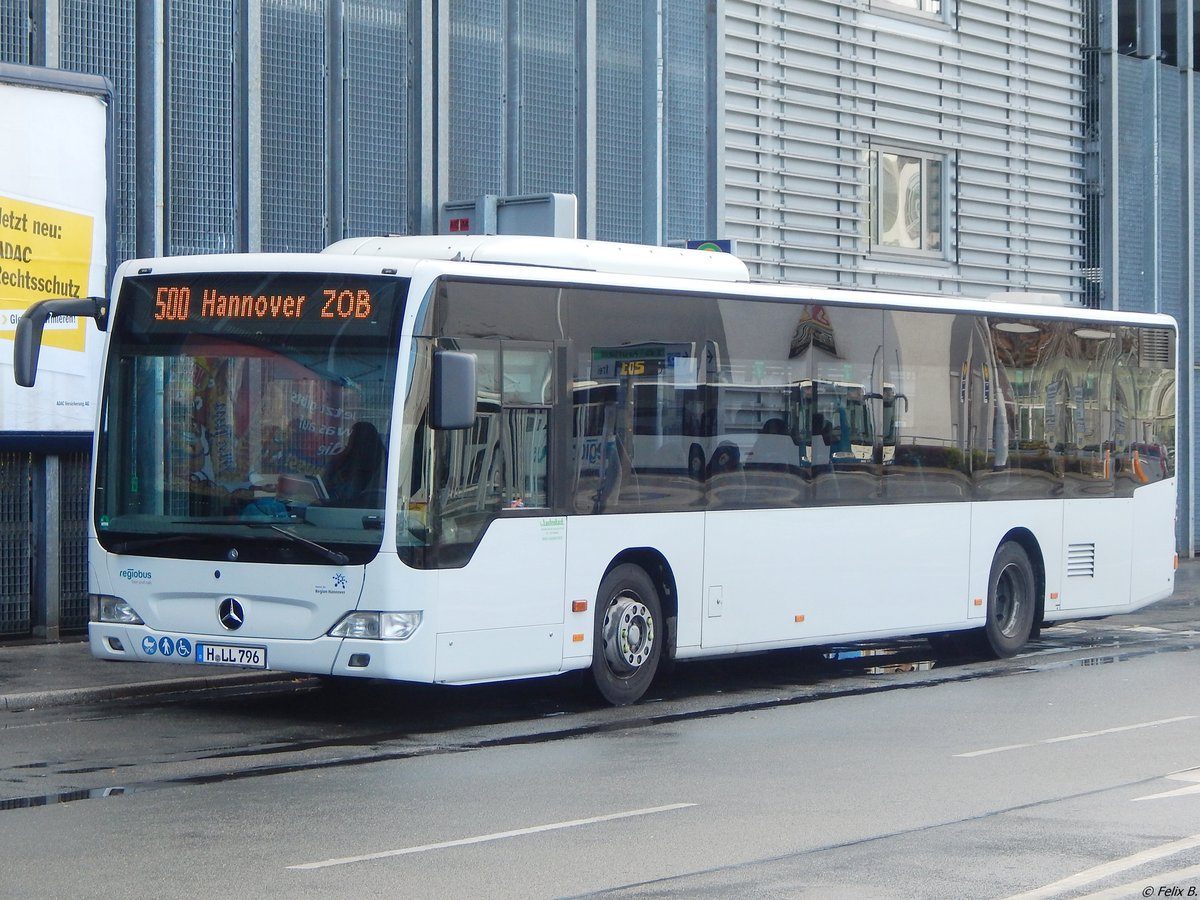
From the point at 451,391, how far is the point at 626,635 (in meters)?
2.57

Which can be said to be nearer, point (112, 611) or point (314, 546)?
point (314, 546)

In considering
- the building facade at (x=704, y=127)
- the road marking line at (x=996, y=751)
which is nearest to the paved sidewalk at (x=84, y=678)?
the building facade at (x=704, y=127)

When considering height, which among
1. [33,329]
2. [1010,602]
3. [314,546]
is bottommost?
[1010,602]

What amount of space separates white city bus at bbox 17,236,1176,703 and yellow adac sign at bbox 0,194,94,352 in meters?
4.08

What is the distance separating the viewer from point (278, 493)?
11523 millimetres

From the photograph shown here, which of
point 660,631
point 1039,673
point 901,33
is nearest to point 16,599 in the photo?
point 660,631

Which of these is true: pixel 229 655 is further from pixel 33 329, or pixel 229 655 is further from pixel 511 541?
pixel 33 329

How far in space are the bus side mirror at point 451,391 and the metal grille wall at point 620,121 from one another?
10.2 metres

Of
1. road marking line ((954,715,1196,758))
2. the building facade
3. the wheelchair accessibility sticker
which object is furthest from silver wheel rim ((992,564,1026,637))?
the wheelchair accessibility sticker

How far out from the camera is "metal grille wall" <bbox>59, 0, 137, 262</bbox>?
53.6ft

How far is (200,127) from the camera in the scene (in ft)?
56.2

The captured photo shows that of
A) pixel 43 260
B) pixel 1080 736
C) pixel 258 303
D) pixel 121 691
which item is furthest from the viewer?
pixel 43 260

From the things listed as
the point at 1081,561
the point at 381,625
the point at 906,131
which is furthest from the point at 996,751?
the point at 906,131

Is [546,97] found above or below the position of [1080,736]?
above
